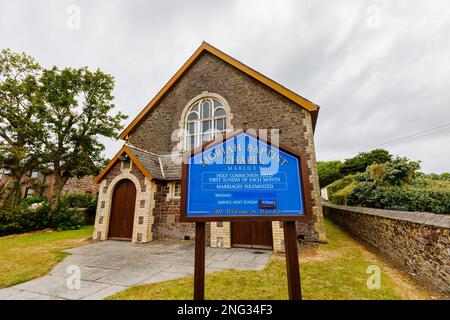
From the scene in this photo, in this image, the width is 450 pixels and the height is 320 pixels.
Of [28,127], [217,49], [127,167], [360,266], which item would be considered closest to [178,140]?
[127,167]

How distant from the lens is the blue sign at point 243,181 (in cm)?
328

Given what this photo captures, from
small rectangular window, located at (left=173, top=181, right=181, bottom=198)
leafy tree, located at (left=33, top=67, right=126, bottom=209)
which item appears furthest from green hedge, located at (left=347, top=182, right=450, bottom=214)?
leafy tree, located at (left=33, top=67, right=126, bottom=209)

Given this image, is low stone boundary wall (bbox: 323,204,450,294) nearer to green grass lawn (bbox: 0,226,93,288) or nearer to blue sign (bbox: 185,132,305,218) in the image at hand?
blue sign (bbox: 185,132,305,218)

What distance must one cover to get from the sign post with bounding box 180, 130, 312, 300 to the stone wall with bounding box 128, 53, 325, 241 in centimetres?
525

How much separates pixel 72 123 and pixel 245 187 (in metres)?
16.6

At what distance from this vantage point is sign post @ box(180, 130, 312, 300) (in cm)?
320

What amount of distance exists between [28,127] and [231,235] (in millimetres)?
14971

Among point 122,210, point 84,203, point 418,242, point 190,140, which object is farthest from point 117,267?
point 84,203

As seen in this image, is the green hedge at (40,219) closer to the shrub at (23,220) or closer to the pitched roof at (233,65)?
the shrub at (23,220)

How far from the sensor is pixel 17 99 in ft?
42.8

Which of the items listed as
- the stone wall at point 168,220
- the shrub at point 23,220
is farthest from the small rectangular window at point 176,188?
the shrub at point 23,220
